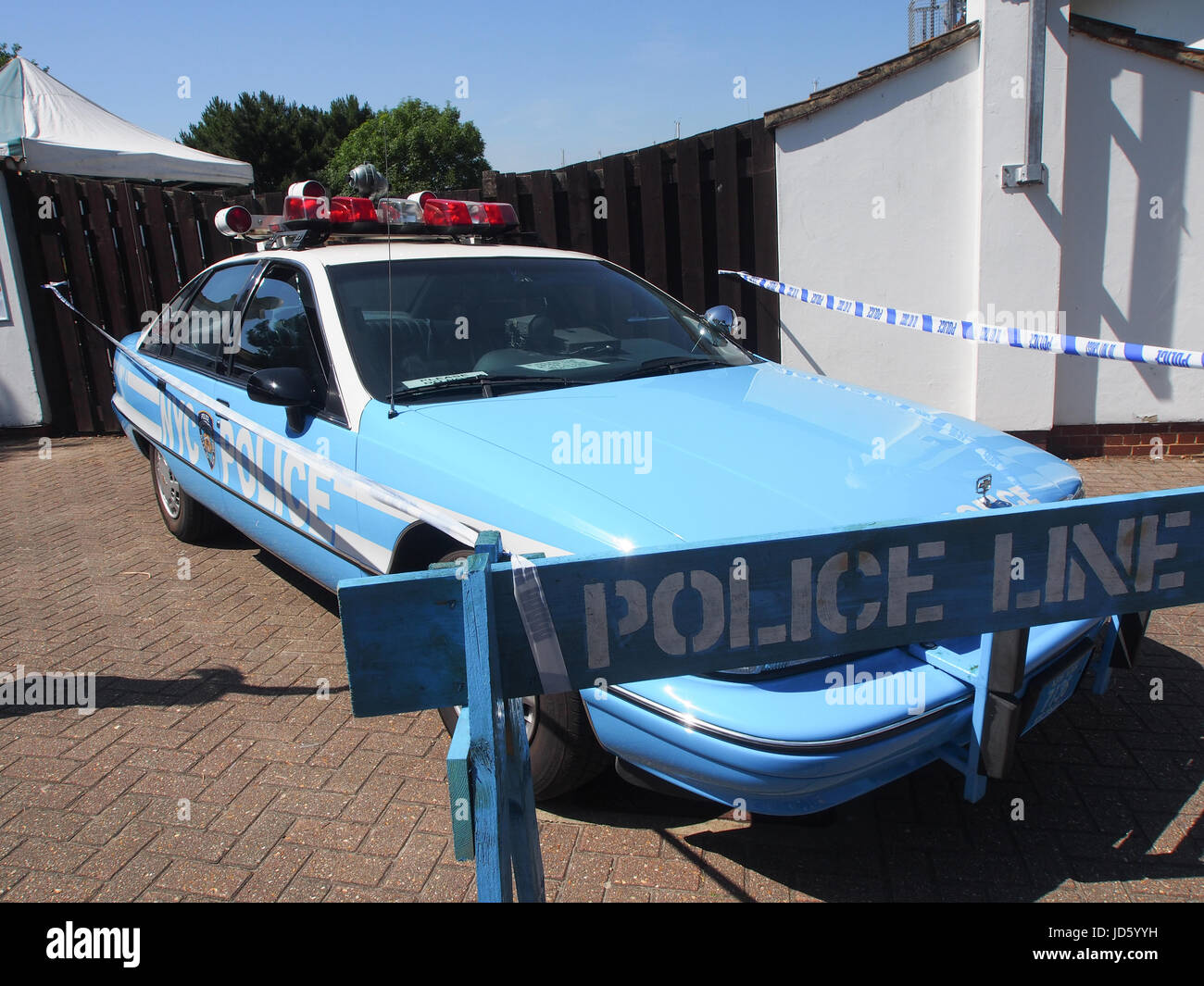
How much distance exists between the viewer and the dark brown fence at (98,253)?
828 cm

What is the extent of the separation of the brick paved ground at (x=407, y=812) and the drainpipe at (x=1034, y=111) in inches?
133

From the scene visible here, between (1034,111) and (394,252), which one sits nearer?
(394,252)

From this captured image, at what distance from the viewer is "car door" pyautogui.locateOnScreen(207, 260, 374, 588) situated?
311 centimetres

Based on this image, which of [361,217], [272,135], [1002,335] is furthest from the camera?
[272,135]

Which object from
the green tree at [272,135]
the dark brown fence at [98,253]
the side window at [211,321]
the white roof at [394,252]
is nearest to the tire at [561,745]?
the white roof at [394,252]

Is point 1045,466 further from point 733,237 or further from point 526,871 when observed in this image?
point 733,237

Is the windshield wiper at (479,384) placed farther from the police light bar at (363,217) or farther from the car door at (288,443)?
the police light bar at (363,217)

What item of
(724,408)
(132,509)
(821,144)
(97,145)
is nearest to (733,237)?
(821,144)

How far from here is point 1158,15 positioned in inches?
356

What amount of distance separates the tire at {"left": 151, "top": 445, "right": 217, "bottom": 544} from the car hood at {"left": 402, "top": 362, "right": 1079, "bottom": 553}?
9.09 ft

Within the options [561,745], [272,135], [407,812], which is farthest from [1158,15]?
[272,135]

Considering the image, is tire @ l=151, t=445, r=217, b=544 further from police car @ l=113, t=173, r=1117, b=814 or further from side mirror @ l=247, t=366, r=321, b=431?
side mirror @ l=247, t=366, r=321, b=431

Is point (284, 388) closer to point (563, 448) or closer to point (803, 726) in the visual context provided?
point (563, 448)

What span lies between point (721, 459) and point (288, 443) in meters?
1.71
